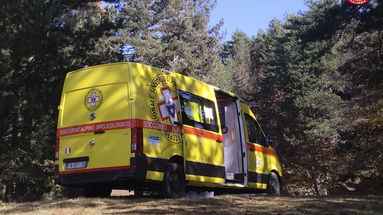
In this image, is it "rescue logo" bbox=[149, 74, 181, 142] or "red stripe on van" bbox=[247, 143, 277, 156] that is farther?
"red stripe on van" bbox=[247, 143, 277, 156]

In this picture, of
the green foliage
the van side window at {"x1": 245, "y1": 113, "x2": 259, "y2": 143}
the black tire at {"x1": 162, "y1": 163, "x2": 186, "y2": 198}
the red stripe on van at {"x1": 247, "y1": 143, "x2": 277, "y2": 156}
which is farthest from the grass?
the green foliage

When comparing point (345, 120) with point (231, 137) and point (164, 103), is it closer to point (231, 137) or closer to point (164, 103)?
point (231, 137)

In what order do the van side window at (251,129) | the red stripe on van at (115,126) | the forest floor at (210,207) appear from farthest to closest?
the van side window at (251,129) < the red stripe on van at (115,126) < the forest floor at (210,207)


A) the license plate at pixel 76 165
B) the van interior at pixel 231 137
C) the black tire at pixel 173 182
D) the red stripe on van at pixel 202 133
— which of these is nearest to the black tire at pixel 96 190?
the license plate at pixel 76 165

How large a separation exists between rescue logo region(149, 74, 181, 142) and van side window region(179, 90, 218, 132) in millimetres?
269

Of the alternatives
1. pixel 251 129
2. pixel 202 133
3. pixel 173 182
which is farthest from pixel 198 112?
pixel 251 129

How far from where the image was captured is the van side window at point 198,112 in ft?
29.9

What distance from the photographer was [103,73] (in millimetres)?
8641

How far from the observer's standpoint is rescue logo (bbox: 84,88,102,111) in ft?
27.9

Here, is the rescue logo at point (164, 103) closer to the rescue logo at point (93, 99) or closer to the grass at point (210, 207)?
the rescue logo at point (93, 99)

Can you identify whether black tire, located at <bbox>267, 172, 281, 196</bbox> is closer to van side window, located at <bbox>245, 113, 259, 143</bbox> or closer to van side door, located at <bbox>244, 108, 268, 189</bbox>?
van side door, located at <bbox>244, 108, 268, 189</bbox>

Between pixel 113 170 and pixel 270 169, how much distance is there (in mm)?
5231

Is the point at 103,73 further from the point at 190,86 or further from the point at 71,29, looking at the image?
the point at 71,29

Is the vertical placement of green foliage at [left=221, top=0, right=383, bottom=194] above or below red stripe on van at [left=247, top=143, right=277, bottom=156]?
above
